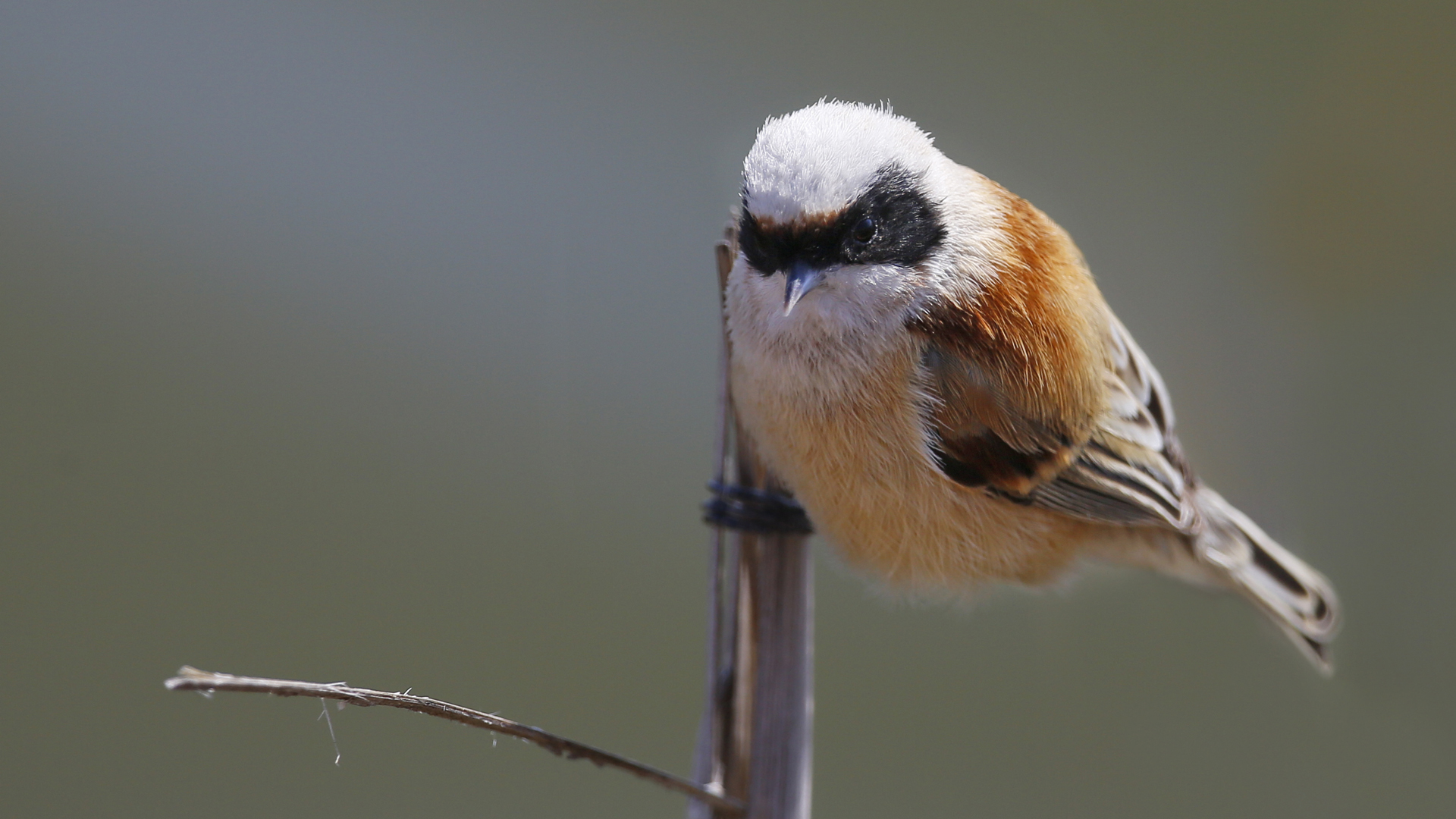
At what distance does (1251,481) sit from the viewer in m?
2.11

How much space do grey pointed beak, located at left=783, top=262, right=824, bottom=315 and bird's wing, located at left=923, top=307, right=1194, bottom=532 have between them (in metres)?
0.16

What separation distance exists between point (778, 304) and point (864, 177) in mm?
142

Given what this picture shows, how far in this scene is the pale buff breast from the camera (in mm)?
942

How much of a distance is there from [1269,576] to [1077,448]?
0.52 m

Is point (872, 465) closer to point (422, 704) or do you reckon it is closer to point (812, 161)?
point (812, 161)

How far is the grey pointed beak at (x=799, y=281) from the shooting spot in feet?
2.69

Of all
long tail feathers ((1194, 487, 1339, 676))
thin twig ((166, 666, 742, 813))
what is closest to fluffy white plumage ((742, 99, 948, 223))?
thin twig ((166, 666, 742, 813))

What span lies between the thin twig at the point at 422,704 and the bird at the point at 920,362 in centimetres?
37

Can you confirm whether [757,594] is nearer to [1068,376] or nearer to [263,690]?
[1068,376]

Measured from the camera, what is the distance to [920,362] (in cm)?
94

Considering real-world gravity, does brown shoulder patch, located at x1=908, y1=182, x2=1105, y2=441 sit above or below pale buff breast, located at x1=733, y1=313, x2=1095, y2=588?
above

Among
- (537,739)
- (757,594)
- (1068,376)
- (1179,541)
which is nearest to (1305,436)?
(1179,541)

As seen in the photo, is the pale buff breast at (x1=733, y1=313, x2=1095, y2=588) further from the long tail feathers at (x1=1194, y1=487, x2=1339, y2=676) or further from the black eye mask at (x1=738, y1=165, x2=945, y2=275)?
the long tail feathers at (x1=1194, y1=487, x2=1339, y2=676)

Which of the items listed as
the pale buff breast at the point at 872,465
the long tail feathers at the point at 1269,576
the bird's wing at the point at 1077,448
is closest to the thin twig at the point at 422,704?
the pale buff breast at the point at 872,465
